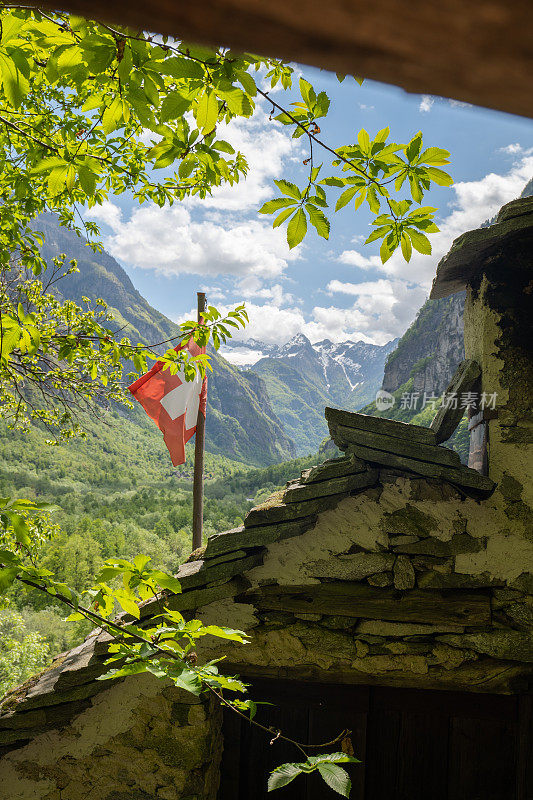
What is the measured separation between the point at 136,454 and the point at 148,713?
66359 mm

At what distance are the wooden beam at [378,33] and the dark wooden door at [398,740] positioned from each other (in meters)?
3.02

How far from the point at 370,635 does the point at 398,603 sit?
219 mm

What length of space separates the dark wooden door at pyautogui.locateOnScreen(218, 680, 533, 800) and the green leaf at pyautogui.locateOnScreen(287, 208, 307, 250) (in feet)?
8.27

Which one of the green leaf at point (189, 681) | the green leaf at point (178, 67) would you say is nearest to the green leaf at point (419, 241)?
the green leaf at point (178, 67)

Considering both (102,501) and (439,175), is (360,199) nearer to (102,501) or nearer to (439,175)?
(439,175)

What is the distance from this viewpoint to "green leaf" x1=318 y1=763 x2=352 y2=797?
117 centimetres

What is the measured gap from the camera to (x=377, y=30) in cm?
35

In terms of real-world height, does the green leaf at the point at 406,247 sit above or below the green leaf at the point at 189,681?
above

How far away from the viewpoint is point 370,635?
2.54 meters

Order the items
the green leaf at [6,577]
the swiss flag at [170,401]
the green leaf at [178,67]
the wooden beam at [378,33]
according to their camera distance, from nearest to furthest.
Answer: the wooden beam at [378,33] → the green leaf at [178,67] → the green leaf at [6,577] → the swiss flag at [170,401]

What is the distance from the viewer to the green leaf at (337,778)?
117 cm

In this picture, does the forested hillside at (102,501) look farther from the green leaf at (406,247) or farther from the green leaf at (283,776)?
the green leaf at (406,247)

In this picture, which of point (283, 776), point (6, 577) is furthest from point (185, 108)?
point (283, 776)

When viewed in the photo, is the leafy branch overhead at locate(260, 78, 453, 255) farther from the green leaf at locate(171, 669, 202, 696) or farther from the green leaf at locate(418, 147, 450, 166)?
the green leaf at locate(171, 669, 202, 696)
